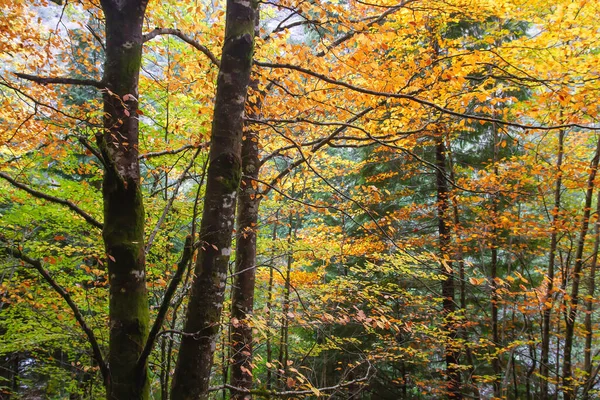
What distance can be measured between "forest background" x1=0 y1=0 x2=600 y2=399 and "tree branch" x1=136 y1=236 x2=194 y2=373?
0.01 meters

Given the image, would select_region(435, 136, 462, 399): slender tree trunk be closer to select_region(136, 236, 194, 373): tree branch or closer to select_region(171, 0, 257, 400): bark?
select_region(171, 0, 257, 400): bark

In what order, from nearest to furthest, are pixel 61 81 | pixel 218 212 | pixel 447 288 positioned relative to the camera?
pixel 61 81 → pixel 218 212 → pixel 447 288

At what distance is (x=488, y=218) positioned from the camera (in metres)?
8.27

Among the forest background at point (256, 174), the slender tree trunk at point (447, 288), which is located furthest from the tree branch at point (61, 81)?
the slender tree trunk at point (447, 288)

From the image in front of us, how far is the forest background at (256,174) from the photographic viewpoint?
1.99m

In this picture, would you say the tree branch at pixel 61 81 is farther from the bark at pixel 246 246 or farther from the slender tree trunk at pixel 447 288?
the slender tree trunk at pixel 447 288

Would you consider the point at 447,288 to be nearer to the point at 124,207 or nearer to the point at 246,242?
the point at 246,242

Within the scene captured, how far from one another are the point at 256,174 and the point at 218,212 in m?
2.68

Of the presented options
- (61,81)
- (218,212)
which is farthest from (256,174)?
(61,81)

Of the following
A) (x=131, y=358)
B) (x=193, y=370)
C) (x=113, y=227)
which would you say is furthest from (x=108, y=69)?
(x=193, y=370)

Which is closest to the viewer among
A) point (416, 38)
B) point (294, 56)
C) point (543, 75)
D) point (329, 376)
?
point (294, 56)

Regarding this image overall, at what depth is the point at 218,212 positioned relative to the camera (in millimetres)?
2037

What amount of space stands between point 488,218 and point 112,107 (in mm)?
8576

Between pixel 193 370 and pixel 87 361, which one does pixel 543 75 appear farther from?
pixel 87 361
